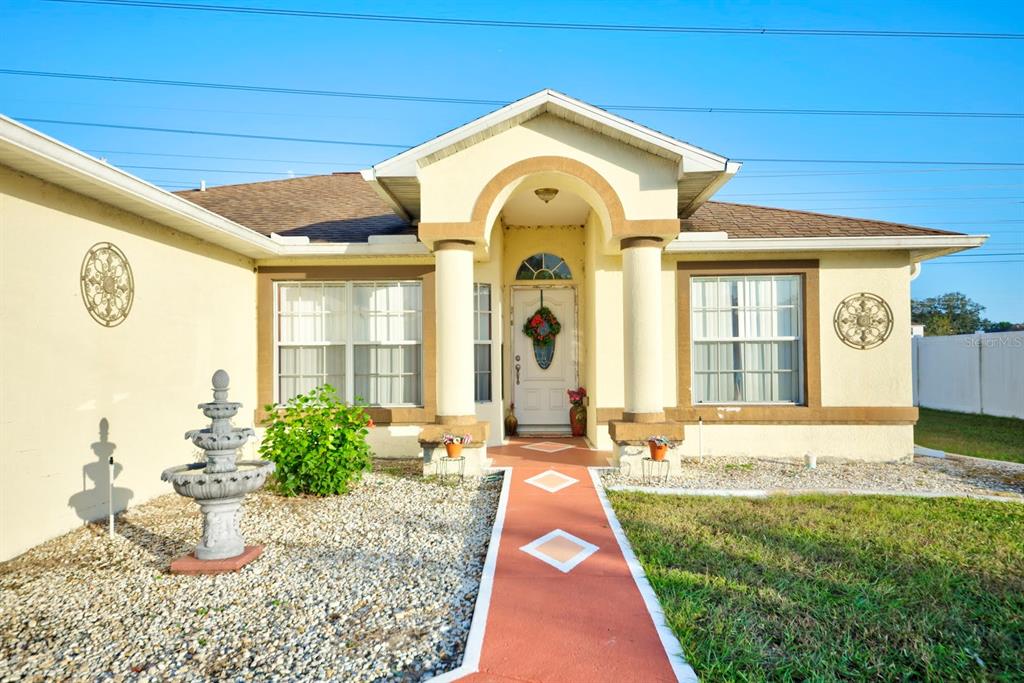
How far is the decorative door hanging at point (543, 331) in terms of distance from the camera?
920cm

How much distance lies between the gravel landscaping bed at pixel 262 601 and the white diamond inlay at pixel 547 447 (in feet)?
8.76

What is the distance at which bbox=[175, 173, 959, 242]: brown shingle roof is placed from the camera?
808 cm

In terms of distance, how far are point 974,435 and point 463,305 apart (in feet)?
33.9

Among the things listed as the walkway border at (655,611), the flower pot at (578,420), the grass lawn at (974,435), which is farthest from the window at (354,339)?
the grass lawn at (974,435)

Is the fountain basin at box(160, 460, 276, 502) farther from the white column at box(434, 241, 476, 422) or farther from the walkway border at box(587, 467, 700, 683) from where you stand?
the walkway border at box(587, 467, 700, 683)

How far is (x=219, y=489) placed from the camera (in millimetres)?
4121

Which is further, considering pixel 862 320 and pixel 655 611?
pixel 862 320

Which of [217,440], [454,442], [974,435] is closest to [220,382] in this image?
[217,440]

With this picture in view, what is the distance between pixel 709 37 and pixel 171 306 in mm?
15780

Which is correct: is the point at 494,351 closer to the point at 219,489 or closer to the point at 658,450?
the point at 658,450

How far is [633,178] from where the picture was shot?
22.1 ft

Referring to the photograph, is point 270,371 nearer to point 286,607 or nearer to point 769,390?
point 286,607

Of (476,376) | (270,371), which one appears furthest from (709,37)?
(270,371)

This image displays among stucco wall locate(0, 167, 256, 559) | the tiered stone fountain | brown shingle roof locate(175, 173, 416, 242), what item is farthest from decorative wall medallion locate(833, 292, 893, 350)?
stucco wall locate(0, 167, 256, 559)
